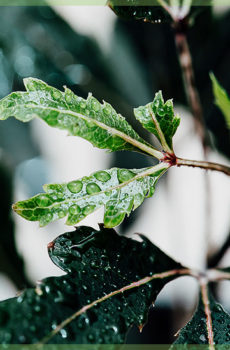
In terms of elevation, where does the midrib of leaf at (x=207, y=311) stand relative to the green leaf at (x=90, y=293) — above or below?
below

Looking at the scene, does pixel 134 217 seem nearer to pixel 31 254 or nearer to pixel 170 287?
pixel 170 287

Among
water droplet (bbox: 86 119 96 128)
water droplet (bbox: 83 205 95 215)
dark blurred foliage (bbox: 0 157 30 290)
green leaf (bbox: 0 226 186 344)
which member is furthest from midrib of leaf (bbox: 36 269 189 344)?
dark blurred foliage (bbox: 0 157 30 290)

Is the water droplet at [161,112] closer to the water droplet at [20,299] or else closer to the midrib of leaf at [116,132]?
the midrib of leaf at [116,132]

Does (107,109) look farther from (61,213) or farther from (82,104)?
(61,213)

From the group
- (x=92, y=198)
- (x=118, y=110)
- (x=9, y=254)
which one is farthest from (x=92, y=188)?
(x=118, y=110)

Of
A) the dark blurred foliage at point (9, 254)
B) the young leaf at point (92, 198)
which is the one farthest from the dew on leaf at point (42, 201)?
the dark blurred foliage at point (9, 254)
